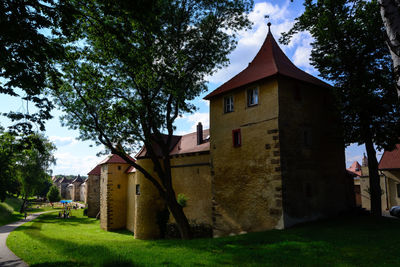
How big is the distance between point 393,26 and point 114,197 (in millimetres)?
33594

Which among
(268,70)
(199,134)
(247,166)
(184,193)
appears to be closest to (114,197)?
(184,193)

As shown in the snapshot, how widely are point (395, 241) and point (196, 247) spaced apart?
7627 mm

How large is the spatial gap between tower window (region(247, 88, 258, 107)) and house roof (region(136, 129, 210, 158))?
6267 millimetres

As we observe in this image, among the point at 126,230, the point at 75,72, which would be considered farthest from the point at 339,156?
the point at 126,230

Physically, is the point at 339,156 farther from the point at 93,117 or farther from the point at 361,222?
the point at 93,117

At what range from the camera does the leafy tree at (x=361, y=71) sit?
15484 millimetres

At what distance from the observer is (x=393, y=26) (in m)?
4.49

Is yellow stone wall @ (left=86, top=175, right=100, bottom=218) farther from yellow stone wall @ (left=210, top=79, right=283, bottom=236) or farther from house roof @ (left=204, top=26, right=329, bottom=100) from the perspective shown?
house roof @ (left=204, top=26, right=329, bottom=100)

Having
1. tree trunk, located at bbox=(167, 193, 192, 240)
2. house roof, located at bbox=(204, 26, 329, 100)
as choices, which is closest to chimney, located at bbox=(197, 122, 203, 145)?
house roof, located at bbox=(204, 26, 329, 100)

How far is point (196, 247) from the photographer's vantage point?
38.7 feet

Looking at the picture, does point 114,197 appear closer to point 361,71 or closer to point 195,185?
point 195,185

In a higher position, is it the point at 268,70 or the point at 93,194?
the point at 268,70

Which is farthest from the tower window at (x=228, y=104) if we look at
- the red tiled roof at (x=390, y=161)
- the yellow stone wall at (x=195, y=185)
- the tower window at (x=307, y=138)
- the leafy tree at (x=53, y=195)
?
the leafy tree at (x=53, y=195)

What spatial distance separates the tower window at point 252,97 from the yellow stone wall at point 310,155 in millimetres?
1675
